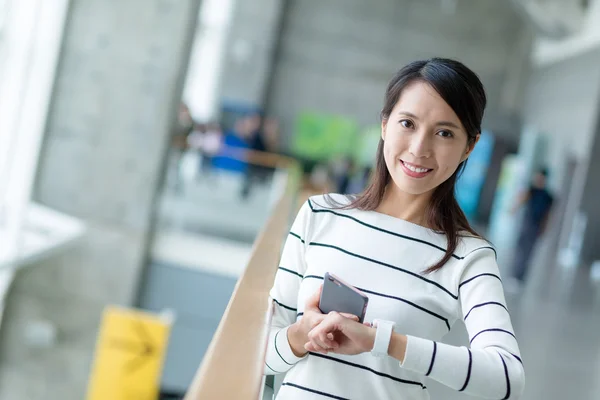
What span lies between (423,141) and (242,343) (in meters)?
0.66

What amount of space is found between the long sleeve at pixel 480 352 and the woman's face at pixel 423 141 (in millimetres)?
255

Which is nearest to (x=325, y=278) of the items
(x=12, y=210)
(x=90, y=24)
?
(x=12, y=210)

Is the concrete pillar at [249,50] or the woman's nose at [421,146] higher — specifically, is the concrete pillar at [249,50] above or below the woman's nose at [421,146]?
above

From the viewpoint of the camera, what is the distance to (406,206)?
196 cm

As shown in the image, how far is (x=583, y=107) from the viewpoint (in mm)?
20766

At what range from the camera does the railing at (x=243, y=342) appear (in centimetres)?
130

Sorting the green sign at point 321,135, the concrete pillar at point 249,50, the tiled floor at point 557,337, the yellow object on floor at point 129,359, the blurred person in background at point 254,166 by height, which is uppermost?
the concrete pillar at point 249,50

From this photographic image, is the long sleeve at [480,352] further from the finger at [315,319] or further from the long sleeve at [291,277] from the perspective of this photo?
the long sleeve at [291,277]

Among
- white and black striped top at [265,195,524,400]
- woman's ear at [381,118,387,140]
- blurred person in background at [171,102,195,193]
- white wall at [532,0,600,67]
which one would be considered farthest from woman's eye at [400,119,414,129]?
white wall at [532,0,600,67]

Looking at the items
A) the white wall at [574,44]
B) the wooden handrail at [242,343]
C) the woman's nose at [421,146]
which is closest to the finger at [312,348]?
the wooden handrail at [242,343]

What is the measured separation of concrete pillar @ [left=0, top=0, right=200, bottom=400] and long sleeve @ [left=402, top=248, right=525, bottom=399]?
36.2 ft

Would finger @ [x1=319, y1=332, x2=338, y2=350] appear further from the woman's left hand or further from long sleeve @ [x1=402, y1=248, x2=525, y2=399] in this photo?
long sleeve @ [x1=402, y1=248, x2=525, y2=399]

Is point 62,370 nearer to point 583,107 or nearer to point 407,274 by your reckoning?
point 407,274

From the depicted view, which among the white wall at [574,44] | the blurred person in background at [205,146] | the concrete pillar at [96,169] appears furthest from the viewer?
the white wall at [574,44]
